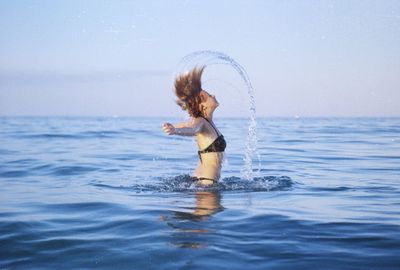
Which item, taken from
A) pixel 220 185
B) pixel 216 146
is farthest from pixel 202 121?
pixel 220 185

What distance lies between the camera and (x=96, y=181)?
37.6 feet

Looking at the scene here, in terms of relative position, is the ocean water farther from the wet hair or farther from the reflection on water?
the wet hair

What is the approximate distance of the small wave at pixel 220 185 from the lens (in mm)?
9688

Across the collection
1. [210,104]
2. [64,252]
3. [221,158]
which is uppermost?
[210,104]

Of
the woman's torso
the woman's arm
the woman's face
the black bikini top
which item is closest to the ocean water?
the woman's torso

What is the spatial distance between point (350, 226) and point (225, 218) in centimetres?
160

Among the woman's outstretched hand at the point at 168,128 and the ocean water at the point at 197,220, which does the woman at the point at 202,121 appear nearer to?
the ocean water at the point at 197,220

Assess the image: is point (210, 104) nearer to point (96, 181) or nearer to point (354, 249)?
point (96, 181)

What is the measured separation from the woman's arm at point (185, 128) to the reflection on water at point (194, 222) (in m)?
1.10

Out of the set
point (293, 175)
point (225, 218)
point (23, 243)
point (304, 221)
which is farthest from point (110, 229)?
point (293, 175)

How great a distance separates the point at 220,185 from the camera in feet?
32.1

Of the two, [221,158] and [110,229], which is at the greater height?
[221,158]

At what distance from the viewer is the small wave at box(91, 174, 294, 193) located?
381 inches

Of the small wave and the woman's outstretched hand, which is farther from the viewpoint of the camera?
the small wave
